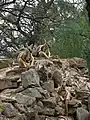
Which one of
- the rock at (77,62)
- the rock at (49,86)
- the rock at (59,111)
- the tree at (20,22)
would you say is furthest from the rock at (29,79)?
the tree at (20,22)

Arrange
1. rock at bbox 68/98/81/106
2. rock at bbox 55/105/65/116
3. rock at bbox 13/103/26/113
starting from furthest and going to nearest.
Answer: rock at bbox 68/98/81/106
rock at bbox 55/105/65/116
rock at bbox 13/103/26/113

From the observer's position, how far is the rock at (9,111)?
4.88m

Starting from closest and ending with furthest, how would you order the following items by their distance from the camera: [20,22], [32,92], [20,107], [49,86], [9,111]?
1. [9,111]
2. [20,107]
3. [32,92]
4. [49,86]
5. [20,22]

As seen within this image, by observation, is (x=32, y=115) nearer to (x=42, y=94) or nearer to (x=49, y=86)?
(x=42, y=94)

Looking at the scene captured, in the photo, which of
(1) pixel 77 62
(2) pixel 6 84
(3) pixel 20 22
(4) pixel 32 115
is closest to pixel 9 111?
(4) pixel 32 115

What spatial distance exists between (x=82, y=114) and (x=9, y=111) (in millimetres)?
1230

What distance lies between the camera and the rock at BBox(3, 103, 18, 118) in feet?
16.0

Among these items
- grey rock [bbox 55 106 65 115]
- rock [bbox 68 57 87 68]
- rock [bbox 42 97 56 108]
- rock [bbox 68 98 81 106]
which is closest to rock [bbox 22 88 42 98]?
rock [bbox 42 97 56 108]

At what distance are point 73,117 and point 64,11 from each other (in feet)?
11.8

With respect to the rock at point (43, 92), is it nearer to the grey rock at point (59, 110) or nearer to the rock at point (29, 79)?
the rock at point (29, 79)

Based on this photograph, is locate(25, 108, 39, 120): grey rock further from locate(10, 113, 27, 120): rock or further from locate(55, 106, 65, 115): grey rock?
locate(55, 106, 65, 115): grey rock

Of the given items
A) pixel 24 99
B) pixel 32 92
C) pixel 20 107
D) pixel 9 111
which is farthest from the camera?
pixel 32 92

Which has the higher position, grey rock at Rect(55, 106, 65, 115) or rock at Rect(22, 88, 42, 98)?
rock at Rect(22, 88, 42, 98)

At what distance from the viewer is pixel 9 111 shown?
493 centimetres
